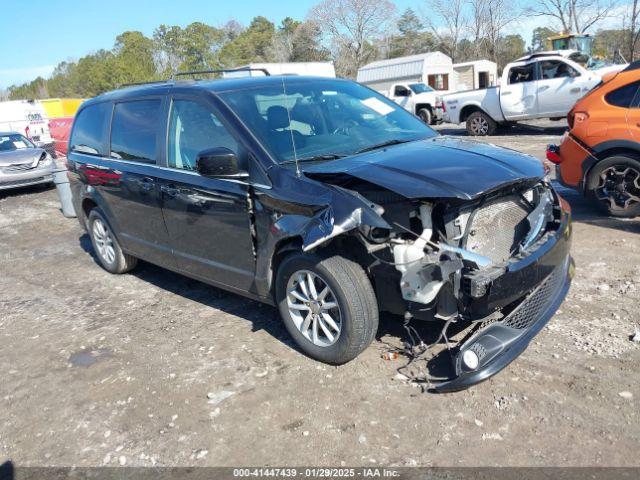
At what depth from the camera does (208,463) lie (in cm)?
297

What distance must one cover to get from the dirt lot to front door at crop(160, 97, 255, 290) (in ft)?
1.90

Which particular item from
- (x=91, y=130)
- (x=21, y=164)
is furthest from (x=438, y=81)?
(x=91, y=130)

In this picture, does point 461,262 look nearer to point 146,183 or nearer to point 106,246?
point 146,183

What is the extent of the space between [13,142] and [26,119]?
38.6ft

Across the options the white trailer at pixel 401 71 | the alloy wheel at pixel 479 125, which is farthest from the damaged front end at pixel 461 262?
the white trailer at pixel 401 71

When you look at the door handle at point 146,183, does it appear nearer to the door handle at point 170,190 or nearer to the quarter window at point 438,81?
the door handle at point 170,190

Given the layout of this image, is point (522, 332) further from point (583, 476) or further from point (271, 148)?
point (271, 148)

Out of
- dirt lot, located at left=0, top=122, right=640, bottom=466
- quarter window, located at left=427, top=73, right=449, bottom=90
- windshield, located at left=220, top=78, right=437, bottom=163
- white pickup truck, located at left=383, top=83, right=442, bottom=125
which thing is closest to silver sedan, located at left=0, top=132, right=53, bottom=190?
dirt lot, located at left=0, top=122, right=640, bottom=466

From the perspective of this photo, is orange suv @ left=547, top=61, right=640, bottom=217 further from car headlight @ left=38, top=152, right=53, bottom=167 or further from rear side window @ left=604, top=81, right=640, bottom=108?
car headlight @ left=38, top=152, right=53, bottom=167

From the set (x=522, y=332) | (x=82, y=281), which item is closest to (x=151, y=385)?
(x=522, y=332)

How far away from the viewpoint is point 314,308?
3.65m

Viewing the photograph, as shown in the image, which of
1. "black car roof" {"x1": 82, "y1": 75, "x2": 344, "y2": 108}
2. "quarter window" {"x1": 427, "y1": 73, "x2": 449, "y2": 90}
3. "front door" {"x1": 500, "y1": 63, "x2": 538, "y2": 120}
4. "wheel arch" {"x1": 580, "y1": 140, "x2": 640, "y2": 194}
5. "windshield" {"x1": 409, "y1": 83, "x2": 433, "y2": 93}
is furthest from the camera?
"quarter window" {"x1": 427, "y1": 73, "x2": 449, "y2": 90}

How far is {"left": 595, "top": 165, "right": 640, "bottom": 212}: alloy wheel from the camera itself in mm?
5977

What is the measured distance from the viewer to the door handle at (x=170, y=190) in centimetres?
442
